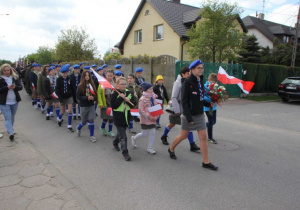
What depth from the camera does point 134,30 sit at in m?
27.6

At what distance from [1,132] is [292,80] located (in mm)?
15434

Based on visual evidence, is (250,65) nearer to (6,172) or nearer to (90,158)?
(90,158)

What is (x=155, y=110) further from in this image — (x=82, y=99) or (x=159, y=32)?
(x=159, y=32)

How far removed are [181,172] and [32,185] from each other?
248 cm

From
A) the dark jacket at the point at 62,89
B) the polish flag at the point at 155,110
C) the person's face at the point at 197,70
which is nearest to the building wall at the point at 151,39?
the dark jacket at the point at 62,89

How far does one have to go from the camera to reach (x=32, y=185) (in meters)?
3.68

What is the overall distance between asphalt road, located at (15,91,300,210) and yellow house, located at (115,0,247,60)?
16.1m

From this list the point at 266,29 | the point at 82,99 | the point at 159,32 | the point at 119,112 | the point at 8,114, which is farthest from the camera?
the point at 266,29

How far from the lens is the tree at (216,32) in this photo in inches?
600

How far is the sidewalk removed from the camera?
3.19m

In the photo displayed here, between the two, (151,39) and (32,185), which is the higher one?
(151,39)

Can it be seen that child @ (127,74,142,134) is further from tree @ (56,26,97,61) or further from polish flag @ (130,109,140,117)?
tree @ (56,26,97,61)

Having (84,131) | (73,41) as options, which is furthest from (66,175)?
(73,41)

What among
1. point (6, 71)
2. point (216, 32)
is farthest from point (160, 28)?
point (6, 71)
